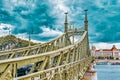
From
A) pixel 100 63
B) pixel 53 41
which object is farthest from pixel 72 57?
pixel 100 63

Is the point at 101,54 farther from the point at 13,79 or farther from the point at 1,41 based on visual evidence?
the point at 13,79

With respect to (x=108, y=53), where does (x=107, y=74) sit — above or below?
above

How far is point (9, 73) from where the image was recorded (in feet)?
26.5

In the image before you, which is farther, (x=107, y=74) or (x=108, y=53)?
(x=108, y=53)

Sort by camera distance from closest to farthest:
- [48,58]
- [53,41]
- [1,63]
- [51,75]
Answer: [1,63] → [48,58] → [51,75] → [53,41]

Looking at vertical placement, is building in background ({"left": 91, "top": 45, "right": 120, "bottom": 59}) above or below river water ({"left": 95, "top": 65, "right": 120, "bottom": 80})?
below

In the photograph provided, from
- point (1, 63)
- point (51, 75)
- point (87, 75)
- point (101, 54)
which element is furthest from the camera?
point (101, 54)

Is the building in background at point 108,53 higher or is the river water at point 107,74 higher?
the river water at point 107,74

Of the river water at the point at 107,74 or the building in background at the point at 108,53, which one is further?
the building in background at the point at 108,53

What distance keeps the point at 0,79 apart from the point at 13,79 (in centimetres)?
47

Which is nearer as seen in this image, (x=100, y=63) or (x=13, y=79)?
(x=13, y=79)

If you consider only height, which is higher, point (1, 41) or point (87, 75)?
point (1, 41)

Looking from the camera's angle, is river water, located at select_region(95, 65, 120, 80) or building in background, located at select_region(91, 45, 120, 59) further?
building in background, located at select_region(91, 45, 120, 59)

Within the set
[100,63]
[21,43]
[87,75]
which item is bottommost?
[100,63]
